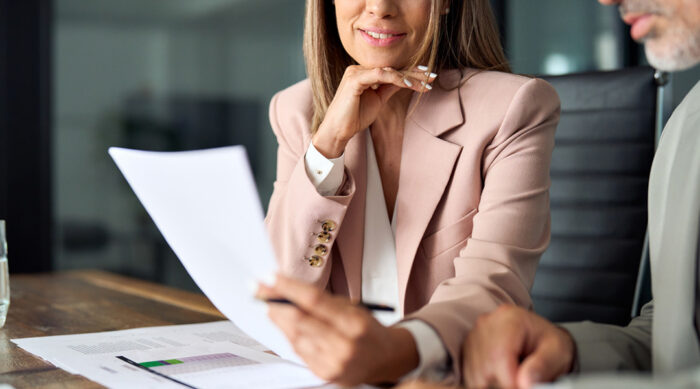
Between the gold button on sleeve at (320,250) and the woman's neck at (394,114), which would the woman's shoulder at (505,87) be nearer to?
the woman's neck at (394,114)

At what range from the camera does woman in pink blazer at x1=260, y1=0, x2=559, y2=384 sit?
121 centimetres

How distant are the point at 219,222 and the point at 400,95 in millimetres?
853

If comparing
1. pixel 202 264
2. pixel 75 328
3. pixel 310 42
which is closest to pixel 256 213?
pixel 202 264

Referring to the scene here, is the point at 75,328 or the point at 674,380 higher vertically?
the point at 674,380

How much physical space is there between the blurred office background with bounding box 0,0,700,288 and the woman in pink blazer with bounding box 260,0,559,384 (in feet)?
7.76

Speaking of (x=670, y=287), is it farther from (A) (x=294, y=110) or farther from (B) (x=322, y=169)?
(A) (x=294, y=110)

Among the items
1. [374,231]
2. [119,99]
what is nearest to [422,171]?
[374,231]

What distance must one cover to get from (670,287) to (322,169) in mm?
644

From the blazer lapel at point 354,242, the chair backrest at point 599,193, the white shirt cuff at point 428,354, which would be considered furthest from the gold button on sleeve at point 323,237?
the chair backrest at point 599,193

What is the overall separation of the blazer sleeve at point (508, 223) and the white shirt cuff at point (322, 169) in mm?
266

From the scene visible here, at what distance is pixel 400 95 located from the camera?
5.02 feet

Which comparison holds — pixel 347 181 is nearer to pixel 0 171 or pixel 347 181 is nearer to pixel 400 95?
pixel 400 95

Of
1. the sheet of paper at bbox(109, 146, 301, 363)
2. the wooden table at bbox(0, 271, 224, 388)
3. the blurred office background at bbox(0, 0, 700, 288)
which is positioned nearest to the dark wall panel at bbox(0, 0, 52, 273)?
the blurred office background at bbox(0, 0, 700, 288)

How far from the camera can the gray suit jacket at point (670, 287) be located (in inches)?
33.1
